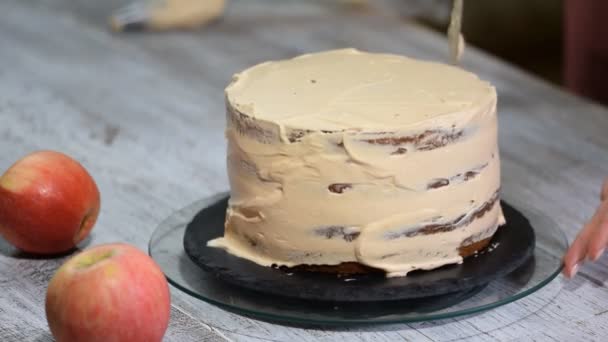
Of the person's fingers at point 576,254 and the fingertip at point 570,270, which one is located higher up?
the person's fingers at point 576,254

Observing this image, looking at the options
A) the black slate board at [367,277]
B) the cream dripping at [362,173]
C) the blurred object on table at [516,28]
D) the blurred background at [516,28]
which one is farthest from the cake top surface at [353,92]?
the blurred object on table at [516,28]

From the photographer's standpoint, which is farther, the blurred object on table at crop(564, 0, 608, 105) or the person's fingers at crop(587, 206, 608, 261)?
the blurred object on table at crop(564, 0, 608, 105)

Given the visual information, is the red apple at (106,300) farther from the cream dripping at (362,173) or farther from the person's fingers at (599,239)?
the person's fingers at (599,239)

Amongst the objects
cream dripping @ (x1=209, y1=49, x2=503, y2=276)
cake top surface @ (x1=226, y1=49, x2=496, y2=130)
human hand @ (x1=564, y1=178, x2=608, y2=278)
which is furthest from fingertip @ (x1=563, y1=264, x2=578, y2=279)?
cake top surface @ (x1=226, y1=49, x2=496, y2=130)

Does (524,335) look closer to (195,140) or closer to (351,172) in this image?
(351,172)

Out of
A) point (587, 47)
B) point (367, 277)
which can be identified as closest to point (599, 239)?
point (367, 277)

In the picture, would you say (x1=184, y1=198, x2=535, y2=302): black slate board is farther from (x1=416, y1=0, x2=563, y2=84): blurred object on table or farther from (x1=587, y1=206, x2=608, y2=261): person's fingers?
(x1=416, y1=0, x2=563, y2=84): blurred object on table
